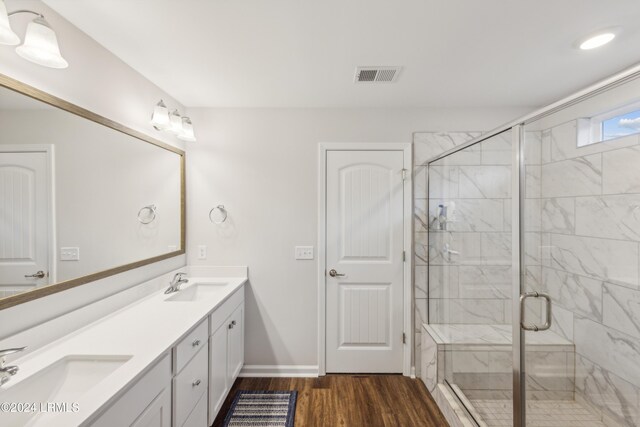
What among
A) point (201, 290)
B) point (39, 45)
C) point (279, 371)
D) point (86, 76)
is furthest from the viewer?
point (279, 371)

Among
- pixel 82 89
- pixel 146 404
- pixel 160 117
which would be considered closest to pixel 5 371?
pixel 146 404

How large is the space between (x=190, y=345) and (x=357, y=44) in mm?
1903

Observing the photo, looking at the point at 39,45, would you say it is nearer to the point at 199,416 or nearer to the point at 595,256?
the point at 199,416

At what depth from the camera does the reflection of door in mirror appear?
43.6 inches

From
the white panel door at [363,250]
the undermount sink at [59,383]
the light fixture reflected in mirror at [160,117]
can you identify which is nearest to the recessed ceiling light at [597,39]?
the white panel door at [363,250]

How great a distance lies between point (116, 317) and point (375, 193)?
2059 mm

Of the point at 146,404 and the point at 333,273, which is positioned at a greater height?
the point at 333,273

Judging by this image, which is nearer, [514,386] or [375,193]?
[514,386]

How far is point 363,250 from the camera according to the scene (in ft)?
8.20

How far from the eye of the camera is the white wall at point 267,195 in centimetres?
250

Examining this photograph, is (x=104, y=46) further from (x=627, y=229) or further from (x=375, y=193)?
(x=627, y=229)

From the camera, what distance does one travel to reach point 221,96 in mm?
2281

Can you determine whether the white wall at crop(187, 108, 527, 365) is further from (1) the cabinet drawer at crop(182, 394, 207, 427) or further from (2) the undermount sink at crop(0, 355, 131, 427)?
(2) the undermount sink at crop(0, 355, 131, 427)

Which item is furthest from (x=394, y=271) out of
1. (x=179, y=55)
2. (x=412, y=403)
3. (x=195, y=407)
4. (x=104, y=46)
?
(x=104, y=46)
